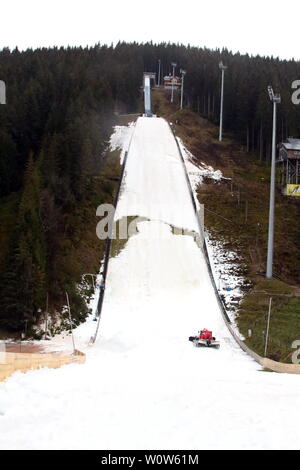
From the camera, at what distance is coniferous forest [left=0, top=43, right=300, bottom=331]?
35.7m

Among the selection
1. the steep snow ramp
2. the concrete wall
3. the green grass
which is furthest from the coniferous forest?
the concrete wall

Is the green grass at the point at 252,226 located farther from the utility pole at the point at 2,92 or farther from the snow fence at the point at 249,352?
the utility pole at the point at 2,92

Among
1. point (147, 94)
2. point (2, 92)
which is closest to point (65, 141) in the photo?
point (2, 92)

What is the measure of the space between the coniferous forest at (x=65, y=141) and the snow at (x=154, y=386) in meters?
4.03

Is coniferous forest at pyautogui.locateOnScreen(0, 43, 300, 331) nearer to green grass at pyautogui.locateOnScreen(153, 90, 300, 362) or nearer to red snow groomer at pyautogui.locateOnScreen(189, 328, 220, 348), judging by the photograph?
green grass at pyautogui.locateOnScreen(153, 90, 300, 362)

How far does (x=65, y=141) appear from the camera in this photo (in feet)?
155

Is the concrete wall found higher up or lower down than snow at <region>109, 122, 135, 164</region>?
lower down

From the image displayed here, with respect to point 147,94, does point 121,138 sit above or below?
below

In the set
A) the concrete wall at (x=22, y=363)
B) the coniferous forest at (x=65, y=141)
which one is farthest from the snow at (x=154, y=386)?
A: the coniferous forest at (x=65, y=141)

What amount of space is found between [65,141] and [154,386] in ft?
111

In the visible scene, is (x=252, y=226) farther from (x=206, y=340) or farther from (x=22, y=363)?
(x=22, y=363)

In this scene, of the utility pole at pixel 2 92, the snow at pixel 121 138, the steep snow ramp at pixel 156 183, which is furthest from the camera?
the snow at pixel 121 138

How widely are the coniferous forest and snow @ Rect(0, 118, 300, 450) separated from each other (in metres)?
4.03

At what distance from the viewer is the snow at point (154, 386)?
11.0 meters
